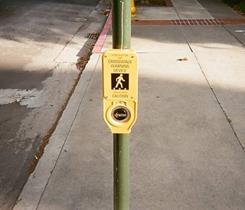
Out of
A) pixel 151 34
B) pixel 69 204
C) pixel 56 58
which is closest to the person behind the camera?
pixel 69 204

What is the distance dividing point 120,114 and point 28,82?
5530 millimetres

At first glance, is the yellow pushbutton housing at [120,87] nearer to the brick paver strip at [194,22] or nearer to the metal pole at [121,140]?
the metal pole at [121,140]

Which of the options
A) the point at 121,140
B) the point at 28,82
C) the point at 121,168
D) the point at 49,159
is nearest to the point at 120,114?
the point at 121,140

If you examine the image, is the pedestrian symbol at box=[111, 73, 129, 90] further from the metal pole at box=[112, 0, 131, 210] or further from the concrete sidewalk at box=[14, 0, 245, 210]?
the concrete sidewalk at box=[14, 0, 245, 210]

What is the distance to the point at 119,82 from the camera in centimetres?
226

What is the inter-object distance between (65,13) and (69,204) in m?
11.3

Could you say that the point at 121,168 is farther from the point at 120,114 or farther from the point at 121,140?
the point at 120,114

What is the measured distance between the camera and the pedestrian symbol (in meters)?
2.25

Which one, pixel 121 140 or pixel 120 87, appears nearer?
pixel 120 87

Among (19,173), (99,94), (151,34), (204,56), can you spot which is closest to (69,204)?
(19,173)

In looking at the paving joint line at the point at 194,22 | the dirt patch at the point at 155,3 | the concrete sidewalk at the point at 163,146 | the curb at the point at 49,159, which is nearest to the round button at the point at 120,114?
the concrete sidewalk at the point at 163,146

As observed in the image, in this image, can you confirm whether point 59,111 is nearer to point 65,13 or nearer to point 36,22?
point 36,22

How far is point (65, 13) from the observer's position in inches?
564

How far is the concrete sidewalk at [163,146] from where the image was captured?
395 centimetres
